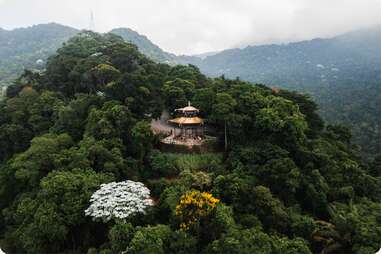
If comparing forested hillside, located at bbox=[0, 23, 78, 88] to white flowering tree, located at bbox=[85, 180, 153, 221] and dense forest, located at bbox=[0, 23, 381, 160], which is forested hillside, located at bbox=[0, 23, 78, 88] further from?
white flowering tree, located at bbox=[85, 180, 153, 221]

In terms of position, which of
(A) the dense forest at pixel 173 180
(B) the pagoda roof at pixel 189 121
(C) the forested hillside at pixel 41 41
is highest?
(C) the forested hillside at pixel 41 41

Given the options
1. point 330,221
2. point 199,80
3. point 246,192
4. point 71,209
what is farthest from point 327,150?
point 71,209

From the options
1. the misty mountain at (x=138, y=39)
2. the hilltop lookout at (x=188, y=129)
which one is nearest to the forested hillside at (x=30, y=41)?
the misty mountain at (x=138, y=39)

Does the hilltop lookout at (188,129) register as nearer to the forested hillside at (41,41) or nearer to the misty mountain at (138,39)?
the forested hillside at (41,41)

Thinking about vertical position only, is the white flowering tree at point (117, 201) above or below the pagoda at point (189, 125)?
below

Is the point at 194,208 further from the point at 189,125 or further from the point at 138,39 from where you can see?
the point at 138,39

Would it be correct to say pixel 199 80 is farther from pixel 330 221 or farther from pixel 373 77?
pixel 373 77

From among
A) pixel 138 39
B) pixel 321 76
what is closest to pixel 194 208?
pixel 138 39
